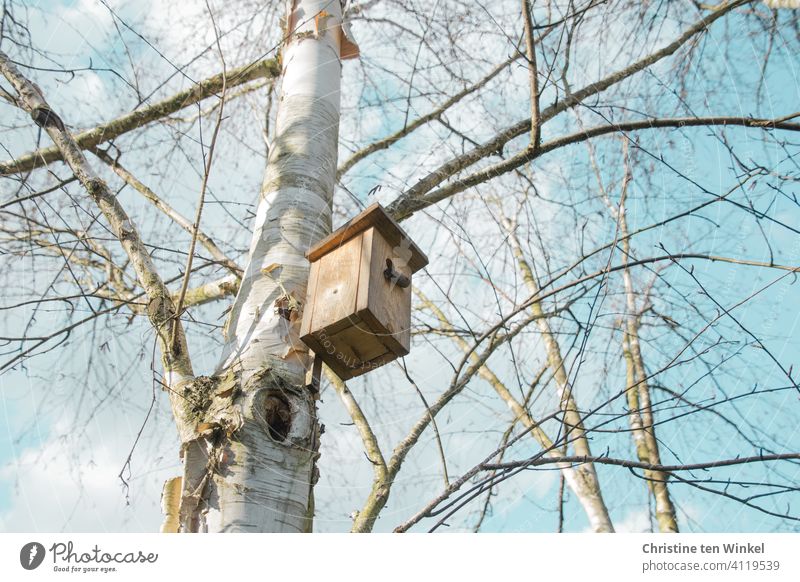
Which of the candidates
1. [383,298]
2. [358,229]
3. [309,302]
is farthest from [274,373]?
[358,229]

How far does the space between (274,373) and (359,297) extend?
0.92 feet

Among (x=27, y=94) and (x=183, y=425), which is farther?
(x=27, y=94)

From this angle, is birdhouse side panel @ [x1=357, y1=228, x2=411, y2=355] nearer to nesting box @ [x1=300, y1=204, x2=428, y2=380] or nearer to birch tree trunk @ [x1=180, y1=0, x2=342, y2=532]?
nesting box @ [x1=300, y1=204, x2=428, y2=380]

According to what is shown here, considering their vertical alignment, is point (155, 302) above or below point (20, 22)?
below

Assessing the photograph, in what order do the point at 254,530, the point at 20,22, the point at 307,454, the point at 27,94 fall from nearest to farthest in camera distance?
the point at 254,530, the point at 307,454, the point at 27,94, the point at 20,22

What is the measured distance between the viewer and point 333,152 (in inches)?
89.1

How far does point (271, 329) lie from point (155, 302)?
0.37 m

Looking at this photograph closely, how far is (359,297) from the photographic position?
1.80 meters

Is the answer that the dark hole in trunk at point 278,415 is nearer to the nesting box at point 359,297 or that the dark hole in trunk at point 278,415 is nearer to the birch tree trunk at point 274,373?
the birch tree trunk at point 274,373

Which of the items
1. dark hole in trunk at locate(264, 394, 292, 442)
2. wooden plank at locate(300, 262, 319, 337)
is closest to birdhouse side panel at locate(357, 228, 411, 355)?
wooden plank at locate(300, 262, 319, 337)

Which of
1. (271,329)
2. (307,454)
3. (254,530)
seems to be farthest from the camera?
(271,329)

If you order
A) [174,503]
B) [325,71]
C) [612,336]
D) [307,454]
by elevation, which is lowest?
[174,503]

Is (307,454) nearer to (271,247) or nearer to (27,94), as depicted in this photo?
(271,247)
